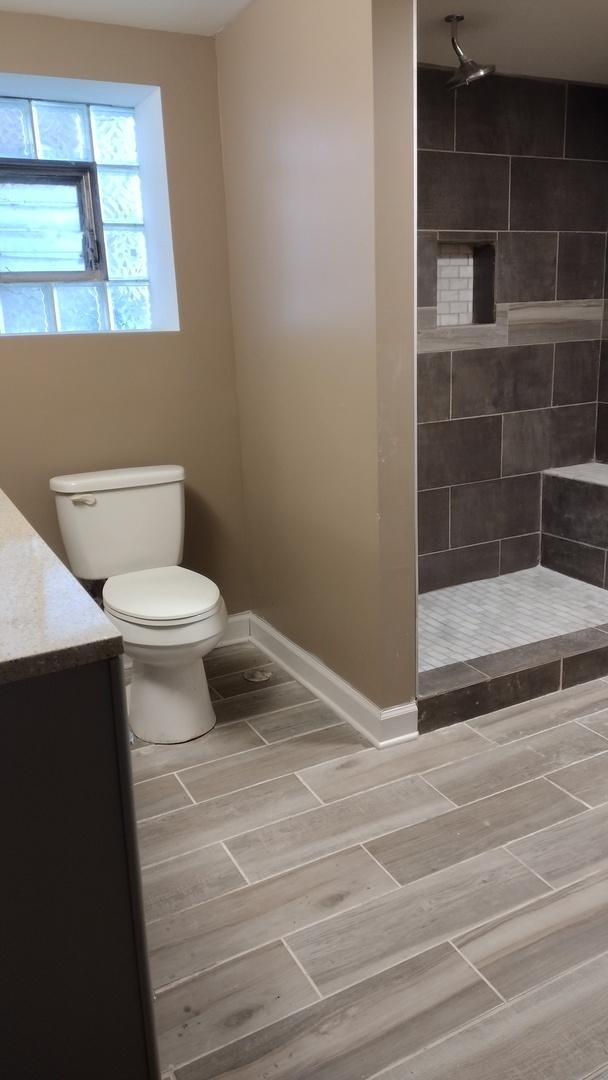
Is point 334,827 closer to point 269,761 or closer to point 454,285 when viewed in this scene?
point 269,761

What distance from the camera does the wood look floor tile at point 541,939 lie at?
158 centimetres

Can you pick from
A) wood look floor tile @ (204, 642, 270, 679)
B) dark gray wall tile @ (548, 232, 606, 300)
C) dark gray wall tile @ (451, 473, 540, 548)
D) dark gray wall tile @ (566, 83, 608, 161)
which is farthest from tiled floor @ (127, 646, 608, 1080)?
dark gray wall tile @ (566, 83, 608, 161)

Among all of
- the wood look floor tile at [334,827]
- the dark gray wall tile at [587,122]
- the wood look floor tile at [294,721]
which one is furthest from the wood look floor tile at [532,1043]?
the dark gray wall tile at [587,122]

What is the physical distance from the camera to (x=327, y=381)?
7.88ft

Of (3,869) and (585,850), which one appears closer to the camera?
(3,869)

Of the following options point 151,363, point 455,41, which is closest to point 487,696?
point 151,363

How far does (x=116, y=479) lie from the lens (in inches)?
106

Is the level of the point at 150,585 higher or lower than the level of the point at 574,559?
higher

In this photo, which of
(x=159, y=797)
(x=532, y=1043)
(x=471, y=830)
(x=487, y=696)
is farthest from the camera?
(x=487, y=696)

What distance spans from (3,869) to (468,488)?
2823 mm

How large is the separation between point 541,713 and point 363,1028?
4.41 feet

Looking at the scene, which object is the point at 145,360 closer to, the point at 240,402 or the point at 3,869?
the point at 240,402

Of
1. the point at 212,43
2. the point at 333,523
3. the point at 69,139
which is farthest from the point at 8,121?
the point at 333,523

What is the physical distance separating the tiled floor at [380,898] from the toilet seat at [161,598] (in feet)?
1.42
